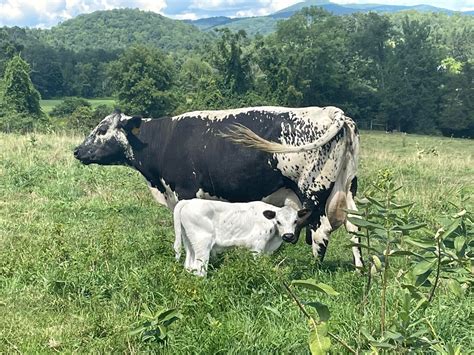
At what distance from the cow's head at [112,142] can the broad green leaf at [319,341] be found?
5157 millimetres

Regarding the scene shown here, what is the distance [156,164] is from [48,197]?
2843 mm

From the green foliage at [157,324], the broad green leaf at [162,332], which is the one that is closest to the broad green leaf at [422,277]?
the green foliage at [157,324]

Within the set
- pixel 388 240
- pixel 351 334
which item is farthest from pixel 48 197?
pixel 388 240

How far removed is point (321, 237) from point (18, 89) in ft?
117

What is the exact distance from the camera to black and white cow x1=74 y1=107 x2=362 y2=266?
522 cm

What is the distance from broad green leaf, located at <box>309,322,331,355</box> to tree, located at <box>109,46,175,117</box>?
4007cm

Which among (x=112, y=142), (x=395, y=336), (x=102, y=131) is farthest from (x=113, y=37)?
(x=395, y=336)

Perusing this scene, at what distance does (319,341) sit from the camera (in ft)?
6.00

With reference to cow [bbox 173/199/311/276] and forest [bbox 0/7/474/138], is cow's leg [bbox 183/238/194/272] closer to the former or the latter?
cow [bbox 173/199/311/276]

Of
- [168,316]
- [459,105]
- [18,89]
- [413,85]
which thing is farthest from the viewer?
[413,85]

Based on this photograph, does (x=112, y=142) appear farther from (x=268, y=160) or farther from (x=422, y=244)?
(x=422, y=244)

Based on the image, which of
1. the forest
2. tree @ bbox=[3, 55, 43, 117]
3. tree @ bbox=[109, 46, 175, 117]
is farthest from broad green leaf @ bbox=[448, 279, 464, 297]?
tree @ bbox=[109, 46, 175, 117]

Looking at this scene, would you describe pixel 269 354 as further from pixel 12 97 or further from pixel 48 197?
pixel 12 97

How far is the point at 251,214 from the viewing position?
5.03m
